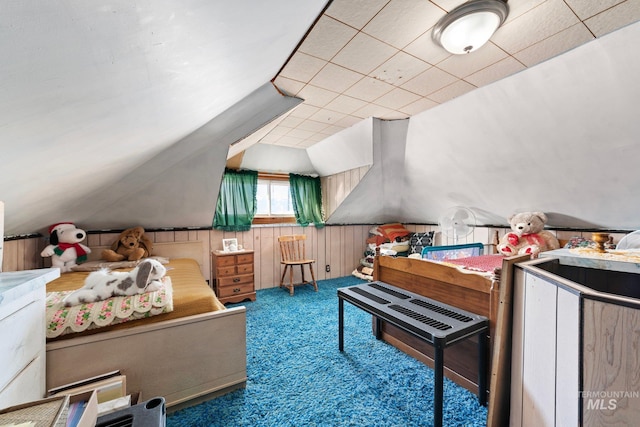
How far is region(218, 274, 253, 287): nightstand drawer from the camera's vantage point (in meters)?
3.41

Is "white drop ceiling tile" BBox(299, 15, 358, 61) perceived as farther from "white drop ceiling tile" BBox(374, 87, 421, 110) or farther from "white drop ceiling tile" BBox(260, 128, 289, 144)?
"white drop ceiling tile" BBox(260, 128, 289, 144)

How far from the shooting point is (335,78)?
6.82ft

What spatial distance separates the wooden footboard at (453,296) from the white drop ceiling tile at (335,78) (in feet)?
5.36

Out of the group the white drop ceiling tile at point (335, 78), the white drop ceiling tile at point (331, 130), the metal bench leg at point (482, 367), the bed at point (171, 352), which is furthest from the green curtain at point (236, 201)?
the metal bench leg at point (482, 367)

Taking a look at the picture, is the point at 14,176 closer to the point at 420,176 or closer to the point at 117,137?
the point at 117,137

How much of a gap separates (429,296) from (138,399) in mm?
2011

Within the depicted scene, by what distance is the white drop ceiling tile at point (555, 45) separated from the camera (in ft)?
5.04

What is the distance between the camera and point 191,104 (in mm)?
1585

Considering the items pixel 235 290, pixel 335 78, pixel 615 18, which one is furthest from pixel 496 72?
pixel 235 290

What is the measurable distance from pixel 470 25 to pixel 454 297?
1.75 meters

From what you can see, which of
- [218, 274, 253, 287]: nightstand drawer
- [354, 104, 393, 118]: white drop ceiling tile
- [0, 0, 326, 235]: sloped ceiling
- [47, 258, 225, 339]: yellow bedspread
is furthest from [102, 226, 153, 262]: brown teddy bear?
[354, 104, 393, 118]: white drop ceiling tile

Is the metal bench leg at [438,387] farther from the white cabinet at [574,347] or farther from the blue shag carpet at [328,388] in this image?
the white cabinet at [574,347]

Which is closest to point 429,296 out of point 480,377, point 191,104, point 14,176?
point 480,377

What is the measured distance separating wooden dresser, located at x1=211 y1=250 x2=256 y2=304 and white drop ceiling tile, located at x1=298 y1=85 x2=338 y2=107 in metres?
2.23
